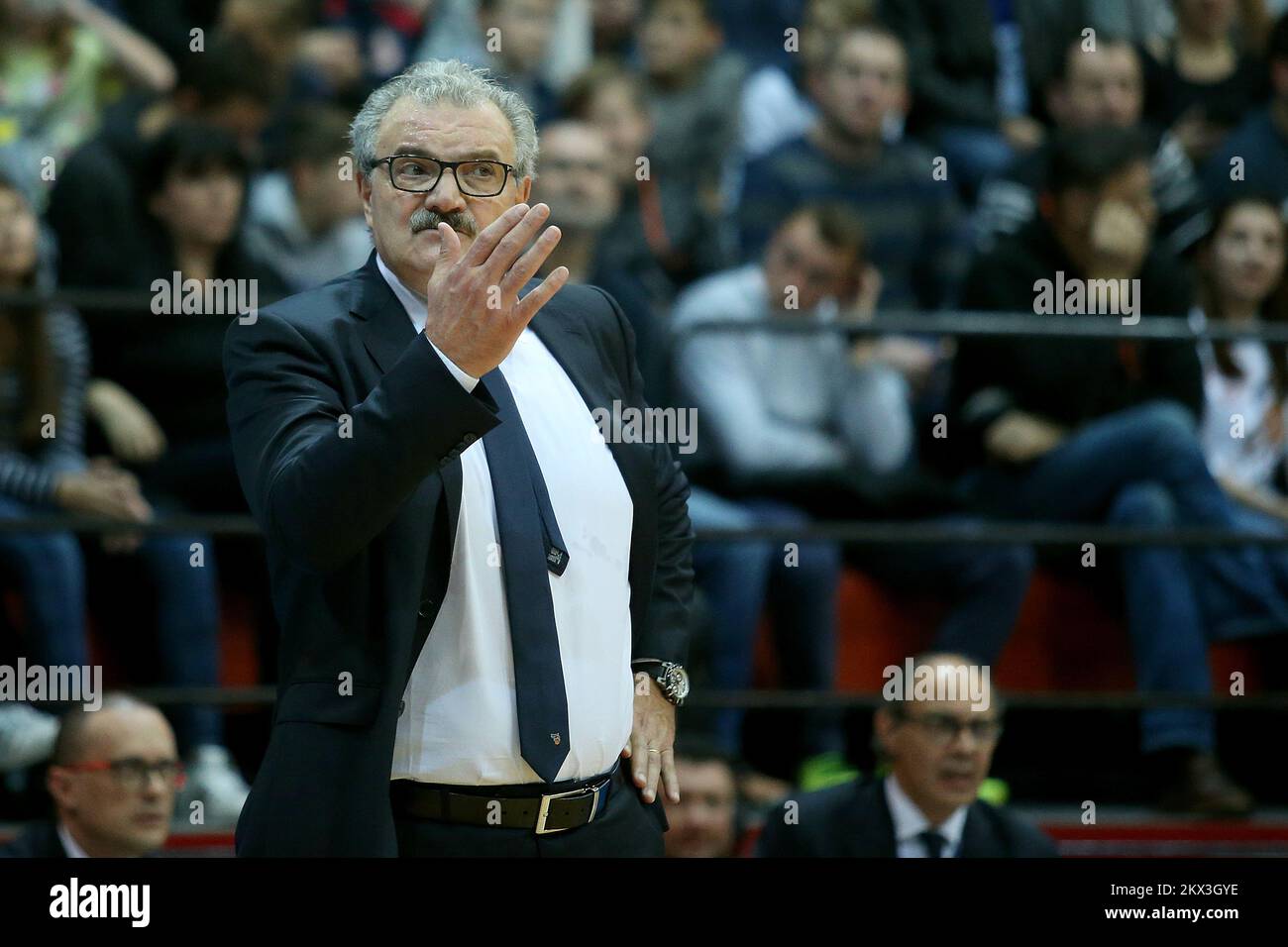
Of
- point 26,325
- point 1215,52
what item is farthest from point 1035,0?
point 26,325

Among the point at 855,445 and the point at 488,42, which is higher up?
the point at 488,42

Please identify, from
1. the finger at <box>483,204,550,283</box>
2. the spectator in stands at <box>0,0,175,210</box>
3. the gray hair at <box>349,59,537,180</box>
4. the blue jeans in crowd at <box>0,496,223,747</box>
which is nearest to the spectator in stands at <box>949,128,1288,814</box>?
the blue jeans in crowd at <box>0,496,223,747</box>

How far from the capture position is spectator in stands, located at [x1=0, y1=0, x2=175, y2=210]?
520 cm

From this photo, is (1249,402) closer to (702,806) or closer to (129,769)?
(702,806)

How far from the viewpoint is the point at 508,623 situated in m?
2.22

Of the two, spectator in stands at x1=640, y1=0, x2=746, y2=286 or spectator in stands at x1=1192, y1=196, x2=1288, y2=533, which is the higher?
spectator in stands at x1=640, y1=0, x2=746, y2=286

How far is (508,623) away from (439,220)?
1.66 feet

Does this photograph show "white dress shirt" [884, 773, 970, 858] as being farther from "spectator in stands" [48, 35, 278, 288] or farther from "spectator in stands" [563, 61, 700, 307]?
"spectator in stands" [48, 35, 278, 288]

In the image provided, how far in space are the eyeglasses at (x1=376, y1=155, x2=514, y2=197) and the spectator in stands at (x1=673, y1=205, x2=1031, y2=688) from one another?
7.75 feet

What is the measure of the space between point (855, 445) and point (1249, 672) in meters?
1.25

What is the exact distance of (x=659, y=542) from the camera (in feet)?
8.49

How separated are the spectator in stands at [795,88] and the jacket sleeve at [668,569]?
3332mm
